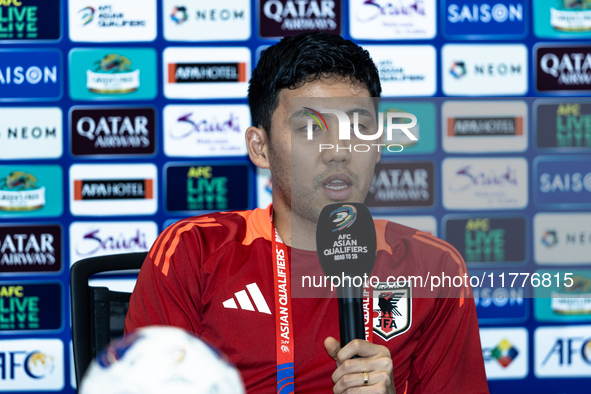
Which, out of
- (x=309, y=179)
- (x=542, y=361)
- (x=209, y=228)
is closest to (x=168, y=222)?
(x=209, y=228)

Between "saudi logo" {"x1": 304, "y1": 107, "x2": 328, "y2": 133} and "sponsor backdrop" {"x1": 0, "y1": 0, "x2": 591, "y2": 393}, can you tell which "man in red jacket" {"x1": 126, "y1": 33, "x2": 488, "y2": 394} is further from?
"sponsor backdrop" {"x1": 0, "y1": 0, "x2": 591, "y2": 393}

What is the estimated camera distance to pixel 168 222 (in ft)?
6.87

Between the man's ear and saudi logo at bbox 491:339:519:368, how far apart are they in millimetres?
1445

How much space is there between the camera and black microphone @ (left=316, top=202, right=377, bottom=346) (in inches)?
26.0

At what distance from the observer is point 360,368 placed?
639 millimetres

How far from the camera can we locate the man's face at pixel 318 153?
90 cm

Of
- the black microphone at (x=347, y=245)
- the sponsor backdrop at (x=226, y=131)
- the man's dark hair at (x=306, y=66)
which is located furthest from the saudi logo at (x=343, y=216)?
the sponsor backdrop at (x=226, y=131)

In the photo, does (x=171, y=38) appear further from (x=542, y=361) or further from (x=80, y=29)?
(x=542, y=361)

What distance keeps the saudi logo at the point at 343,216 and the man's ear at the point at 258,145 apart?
1.40 ft

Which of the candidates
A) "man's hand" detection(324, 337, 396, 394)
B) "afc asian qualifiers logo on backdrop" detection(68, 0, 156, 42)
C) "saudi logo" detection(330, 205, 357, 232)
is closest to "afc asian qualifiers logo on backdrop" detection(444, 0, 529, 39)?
"afc asian qualifiers logo on backdrop" detection(68, 0, 156, 42)

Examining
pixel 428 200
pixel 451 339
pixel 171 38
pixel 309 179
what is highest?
pixel 171 38

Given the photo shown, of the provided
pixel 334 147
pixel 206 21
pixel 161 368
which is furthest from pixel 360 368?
pixel 206 21

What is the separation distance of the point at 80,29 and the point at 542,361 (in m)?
2.03

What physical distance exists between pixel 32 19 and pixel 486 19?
5.22 feet
